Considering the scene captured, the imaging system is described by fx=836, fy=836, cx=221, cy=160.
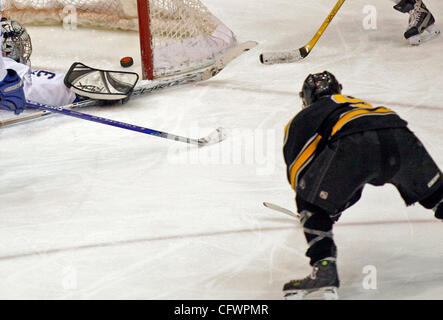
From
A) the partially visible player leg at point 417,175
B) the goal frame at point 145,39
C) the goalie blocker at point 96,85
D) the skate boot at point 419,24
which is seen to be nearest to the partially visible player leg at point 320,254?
the partially visible player leg at point 417,175

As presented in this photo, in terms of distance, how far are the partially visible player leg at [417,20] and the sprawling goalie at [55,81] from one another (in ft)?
4.58

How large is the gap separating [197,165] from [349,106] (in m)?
1.14

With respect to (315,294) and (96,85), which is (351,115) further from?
(96,85)

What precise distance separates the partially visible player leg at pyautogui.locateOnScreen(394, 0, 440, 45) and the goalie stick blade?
136 cm

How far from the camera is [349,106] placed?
6.78 feet

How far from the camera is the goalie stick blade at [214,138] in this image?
3.29 meters

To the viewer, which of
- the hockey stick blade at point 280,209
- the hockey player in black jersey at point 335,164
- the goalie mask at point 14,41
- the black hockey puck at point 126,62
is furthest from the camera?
the black hockey puck at point 126,62

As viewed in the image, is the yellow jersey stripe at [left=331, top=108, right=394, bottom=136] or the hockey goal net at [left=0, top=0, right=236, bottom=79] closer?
the yellow jersey stripe at [left=331, top=108, right=394, bottom=136]

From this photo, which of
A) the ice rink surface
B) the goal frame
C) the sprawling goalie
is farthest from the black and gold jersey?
the goal frame

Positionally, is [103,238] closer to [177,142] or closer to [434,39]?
[177,142]

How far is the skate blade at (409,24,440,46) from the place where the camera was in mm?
4238

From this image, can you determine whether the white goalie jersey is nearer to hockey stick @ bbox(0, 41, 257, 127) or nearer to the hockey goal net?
hockey stick @ bbox(0, 41, 257, 127)

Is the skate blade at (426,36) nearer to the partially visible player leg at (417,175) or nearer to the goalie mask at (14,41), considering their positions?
the goalie mask at (14,41)

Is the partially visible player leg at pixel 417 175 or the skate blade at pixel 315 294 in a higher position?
the partially visible player leg at pixel 417 175
